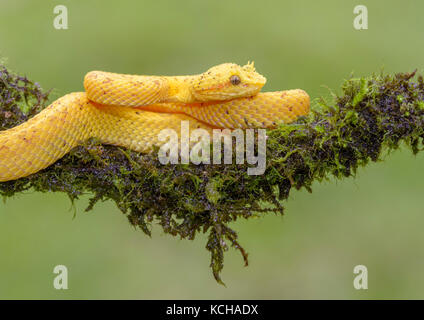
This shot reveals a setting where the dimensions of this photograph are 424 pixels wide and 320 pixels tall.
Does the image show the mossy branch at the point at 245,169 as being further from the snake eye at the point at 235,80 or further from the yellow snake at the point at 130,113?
the snake eye at the point at 235,80

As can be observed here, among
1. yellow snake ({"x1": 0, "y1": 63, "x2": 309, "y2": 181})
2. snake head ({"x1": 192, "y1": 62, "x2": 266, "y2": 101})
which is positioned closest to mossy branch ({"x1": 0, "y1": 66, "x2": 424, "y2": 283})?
yellow snake ({"x1": 0, "y1": 63, "x2": 309, "y2": 181})

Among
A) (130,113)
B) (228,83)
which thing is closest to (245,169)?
(228,83)

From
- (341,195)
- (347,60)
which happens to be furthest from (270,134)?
(347,60)

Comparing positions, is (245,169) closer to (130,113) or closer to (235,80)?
(235,80)

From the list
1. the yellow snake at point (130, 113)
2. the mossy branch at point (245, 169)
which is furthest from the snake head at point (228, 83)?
the mossy branch at point (245, 169)

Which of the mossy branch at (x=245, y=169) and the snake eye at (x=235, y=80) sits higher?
the snake eye at (x=235, y=80)

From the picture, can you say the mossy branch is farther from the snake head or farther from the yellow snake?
the snake head
